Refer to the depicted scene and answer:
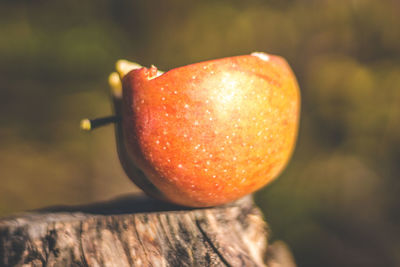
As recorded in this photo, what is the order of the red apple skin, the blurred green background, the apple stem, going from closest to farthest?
the red apple skin < the apple stem < the blurred green background

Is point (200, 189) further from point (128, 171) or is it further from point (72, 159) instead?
point (72, 159)

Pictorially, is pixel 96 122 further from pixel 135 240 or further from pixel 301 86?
pixel 301 86

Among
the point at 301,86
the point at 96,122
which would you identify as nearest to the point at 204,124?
the point at 96,122

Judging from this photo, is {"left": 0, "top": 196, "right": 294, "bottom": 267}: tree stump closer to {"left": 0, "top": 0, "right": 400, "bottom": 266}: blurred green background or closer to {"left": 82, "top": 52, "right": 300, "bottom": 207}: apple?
{"left": 82, "top": 52, "right": 300, "bottom": 207}: apple

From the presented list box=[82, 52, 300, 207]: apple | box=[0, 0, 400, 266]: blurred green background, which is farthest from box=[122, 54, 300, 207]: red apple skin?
box=[0, 0, 400, 266]: blurred green background

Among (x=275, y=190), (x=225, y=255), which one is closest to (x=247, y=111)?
(x=225, y=255)
